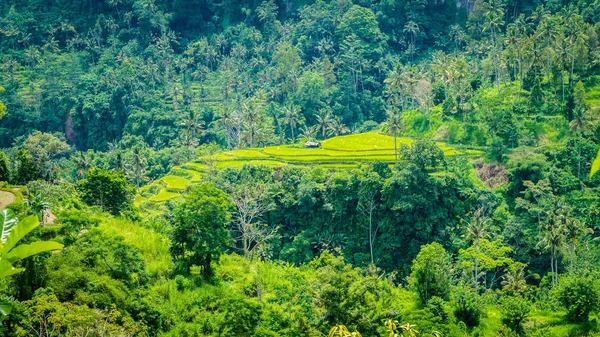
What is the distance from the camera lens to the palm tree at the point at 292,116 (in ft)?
320

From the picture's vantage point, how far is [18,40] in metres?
128

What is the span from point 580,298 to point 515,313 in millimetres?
4196

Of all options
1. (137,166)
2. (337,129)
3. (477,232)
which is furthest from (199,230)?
(337,129)

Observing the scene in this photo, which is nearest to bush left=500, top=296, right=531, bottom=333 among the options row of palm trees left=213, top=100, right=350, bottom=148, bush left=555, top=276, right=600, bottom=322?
bush left=555, top=276, right=600, bottom=322

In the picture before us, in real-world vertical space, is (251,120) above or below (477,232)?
above

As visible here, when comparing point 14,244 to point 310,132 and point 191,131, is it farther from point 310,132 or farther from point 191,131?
point 310,132

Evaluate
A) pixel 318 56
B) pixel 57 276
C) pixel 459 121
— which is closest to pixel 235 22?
pixel 318 56

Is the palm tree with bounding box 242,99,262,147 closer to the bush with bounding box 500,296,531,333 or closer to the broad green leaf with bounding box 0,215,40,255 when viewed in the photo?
the bush with bounding box 500,296,531,333

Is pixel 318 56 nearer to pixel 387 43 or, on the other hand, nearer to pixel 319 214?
pixel 387 43

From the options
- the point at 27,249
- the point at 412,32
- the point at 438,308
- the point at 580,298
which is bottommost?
the point at 580,298

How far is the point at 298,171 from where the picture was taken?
2665 inches

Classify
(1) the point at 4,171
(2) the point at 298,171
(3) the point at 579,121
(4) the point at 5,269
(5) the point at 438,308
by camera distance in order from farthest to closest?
(3) the point at 579,121 < (2) the point at 298,171 < (1) the point at 4,171 < (5) the point at 438,308 < (4) the point at 5,269

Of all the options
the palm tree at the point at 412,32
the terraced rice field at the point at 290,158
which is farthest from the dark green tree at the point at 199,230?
the palm tree at the point at 412,32

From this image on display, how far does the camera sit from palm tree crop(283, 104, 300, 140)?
97500mm
